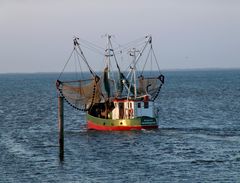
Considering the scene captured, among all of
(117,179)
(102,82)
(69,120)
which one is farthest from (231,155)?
(69,120)

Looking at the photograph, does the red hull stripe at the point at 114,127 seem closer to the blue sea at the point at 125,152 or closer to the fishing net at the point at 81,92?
the blue sea at the point at 125,152

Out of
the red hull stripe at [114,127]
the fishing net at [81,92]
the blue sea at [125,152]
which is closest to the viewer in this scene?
the blue sea at [125,152]

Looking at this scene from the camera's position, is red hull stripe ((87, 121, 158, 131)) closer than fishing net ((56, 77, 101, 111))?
Yes

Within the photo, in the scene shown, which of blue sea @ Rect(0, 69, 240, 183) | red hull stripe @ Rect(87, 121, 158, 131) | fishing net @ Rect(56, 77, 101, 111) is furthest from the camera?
fishing net @ Rect(56, 77, 101, 111)

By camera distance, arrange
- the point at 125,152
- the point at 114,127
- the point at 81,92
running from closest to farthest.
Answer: the point at 125,152 → the point at 114,127 → the point at 81,92

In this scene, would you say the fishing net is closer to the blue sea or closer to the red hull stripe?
the red hull stripe

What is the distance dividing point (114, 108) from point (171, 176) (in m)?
29.6

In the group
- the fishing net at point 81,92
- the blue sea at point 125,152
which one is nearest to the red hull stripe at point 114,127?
the blue sea at point 125,152

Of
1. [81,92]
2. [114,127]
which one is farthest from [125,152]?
[81,92]

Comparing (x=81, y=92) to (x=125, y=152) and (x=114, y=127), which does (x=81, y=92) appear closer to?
(x=114, y=127)

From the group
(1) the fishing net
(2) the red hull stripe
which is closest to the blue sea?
(2) the red hull stripe

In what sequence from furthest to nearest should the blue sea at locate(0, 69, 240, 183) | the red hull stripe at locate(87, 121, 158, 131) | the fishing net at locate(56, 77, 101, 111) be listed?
the fishing net at locate(56, 77, 101, 111), the red hull stripe at locate(87, 121, 158, 131), the blue sea at locate(0, 69, 240, 183)

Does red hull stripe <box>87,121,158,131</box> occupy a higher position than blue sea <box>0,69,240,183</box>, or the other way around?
red hull stripe <box>87,121,158,131</box>

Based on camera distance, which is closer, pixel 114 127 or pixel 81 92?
pixel 114 127
